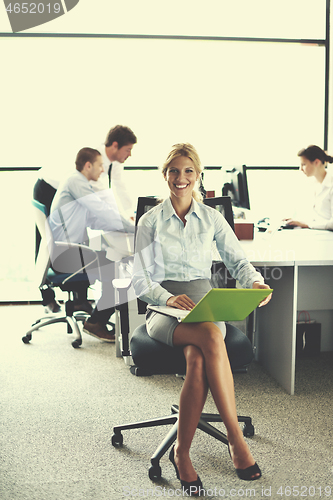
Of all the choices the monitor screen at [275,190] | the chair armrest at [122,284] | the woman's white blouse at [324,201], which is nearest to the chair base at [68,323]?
the chair armrest at [122,284]

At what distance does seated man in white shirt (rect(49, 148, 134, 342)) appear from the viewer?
3.24 metres

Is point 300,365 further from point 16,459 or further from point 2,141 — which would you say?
point 2,141

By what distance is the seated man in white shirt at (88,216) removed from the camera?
3.24 metres

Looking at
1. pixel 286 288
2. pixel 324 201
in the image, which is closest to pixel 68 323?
pixel 286 288

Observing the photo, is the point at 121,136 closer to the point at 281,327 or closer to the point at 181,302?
the point at 281,327

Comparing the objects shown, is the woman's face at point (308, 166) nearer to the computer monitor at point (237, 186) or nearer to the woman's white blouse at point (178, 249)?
the computer monitor at point (237, 186)

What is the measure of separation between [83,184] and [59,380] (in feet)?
4.60

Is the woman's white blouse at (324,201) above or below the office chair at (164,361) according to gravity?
above

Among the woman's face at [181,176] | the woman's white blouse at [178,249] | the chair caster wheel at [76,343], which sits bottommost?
the chair caster wheel at [76,343]

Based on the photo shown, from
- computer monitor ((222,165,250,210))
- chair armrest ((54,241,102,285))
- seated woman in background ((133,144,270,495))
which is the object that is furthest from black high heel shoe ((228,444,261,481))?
computer monitor ((222,165,250,210))

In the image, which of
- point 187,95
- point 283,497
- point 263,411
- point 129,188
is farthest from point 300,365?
point 187,95

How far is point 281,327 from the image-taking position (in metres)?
2.49

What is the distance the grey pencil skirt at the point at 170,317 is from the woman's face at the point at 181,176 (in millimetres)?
393

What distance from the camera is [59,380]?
8.65 ft
